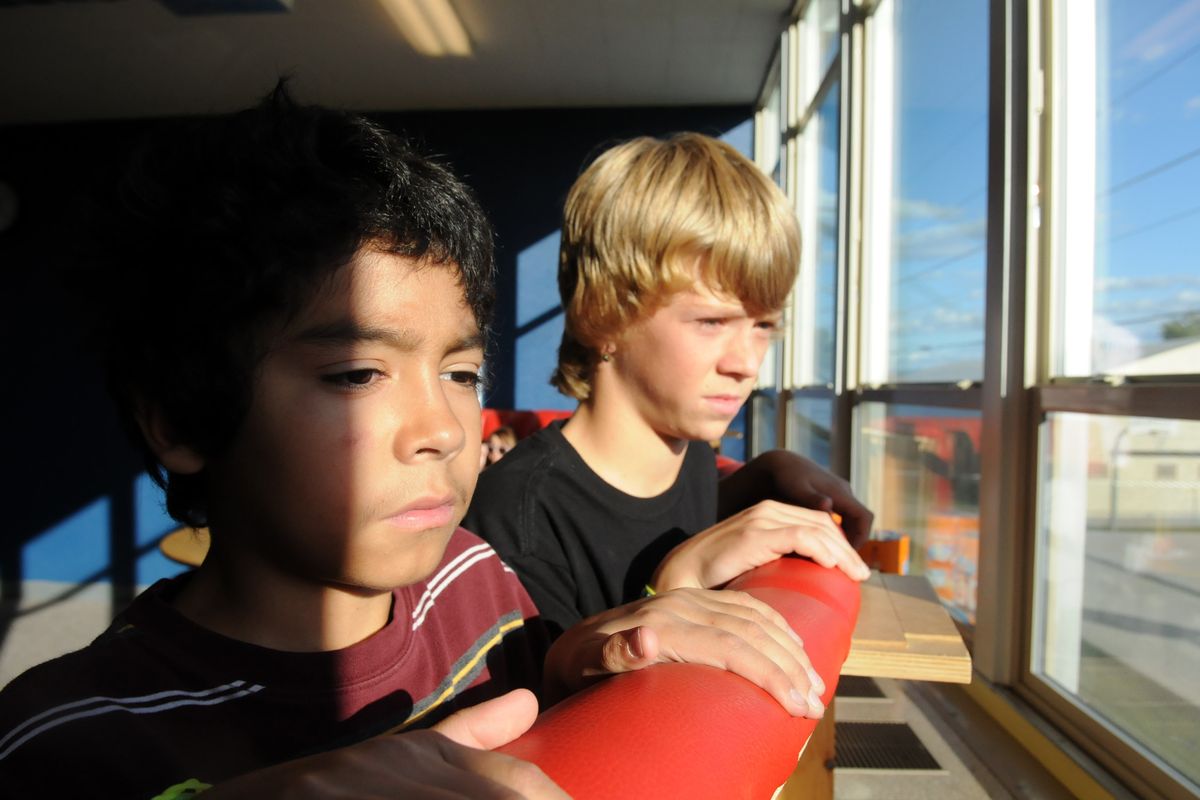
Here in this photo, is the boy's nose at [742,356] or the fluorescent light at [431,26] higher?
the fluorescent light at [431,26]

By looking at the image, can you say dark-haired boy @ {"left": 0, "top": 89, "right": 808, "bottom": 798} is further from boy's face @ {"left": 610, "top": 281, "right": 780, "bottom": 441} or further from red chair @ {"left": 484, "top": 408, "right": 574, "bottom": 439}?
red chair @ {"left": 484, "top": 408, "right": 574, "bottom": 439}

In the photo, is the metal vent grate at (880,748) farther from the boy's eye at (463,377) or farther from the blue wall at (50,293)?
the blue wall at (50,293)

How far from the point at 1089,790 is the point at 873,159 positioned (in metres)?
2.61

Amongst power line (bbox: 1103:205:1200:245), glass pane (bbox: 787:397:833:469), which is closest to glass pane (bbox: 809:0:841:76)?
glass pane (bbox: 787:397:833:469)

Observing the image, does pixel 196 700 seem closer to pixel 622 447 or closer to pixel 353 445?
pixel 353 445

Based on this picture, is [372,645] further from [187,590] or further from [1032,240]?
[1032,240]

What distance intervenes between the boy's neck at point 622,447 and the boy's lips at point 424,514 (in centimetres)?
55

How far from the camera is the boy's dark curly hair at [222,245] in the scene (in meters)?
0.67

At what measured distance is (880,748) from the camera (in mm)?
2025

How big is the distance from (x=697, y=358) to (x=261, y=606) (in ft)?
2.26

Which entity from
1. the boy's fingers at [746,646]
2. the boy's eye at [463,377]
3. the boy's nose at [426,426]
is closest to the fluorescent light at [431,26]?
the boy's eye at [463,377]

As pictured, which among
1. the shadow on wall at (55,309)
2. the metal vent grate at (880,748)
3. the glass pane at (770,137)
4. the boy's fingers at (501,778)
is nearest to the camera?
the boy's fingers at (501,778)

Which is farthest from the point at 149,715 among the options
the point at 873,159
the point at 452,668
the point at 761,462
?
the point at 873,159

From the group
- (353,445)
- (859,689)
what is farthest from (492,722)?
(859,689)
